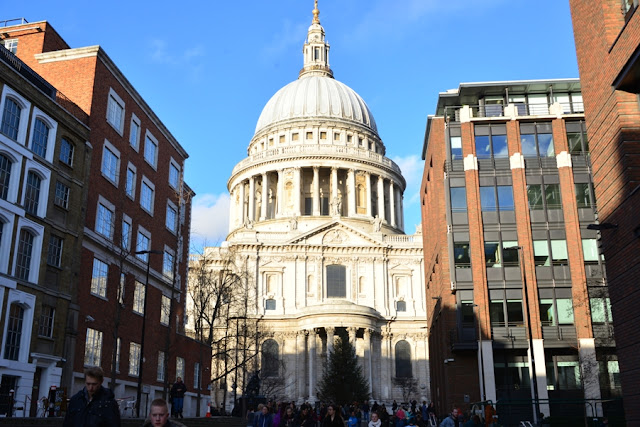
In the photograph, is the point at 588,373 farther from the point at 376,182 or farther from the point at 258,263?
the point at 376,182

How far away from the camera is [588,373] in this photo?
131 ft

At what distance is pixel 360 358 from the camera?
7975 centimetres

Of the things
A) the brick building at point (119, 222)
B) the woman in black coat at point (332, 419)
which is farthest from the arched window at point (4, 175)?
the woman in black coat at point (332, 419)

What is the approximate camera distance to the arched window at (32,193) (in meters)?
30.4

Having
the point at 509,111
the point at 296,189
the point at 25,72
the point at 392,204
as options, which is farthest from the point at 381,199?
the point at 25,72

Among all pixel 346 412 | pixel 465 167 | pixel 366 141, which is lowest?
pixel 346 412

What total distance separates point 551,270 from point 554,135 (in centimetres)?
939

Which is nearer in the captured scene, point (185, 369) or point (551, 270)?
point (551, 270)

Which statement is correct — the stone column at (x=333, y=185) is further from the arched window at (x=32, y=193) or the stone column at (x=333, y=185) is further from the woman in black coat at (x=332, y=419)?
the woman in black coat at (x=332, y=419)

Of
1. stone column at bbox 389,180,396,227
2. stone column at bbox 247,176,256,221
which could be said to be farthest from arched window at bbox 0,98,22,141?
stone column at bbox 389,180,396,227

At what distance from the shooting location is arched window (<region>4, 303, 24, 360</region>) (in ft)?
92.4

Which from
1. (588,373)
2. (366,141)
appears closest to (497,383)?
(588,373)

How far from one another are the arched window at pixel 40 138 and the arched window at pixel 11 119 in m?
1.07

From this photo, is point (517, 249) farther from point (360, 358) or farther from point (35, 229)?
point (360, 358)
